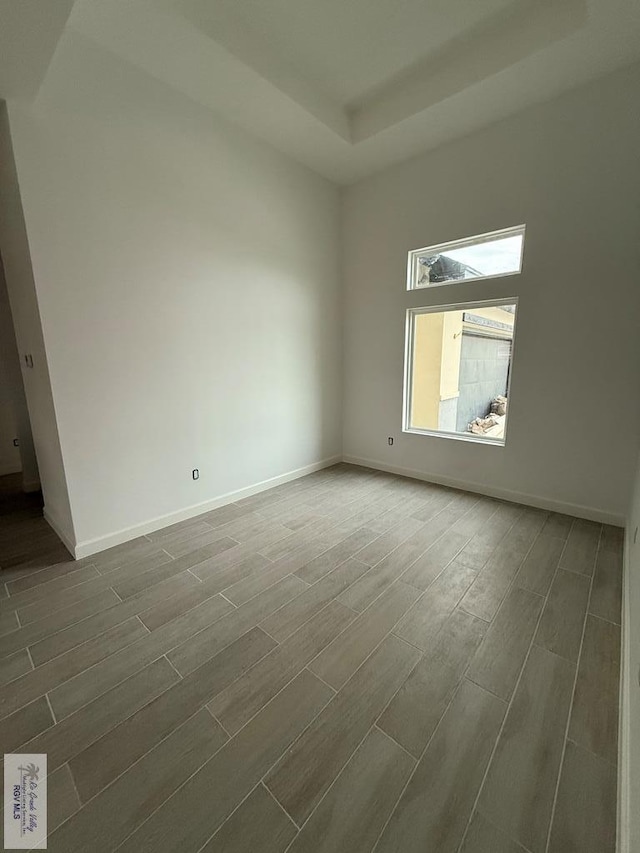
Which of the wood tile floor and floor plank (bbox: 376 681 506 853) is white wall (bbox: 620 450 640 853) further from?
floor plank (bbox: 376 681 506 853)

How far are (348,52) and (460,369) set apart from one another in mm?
2707

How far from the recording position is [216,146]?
282 cm

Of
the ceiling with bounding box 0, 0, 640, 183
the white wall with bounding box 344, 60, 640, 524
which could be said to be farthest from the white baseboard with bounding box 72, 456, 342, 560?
the ceiling with bounding box 0, 0, 640, 183

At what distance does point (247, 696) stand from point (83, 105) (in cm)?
348

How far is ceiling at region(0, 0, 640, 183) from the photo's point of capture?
6.41ft

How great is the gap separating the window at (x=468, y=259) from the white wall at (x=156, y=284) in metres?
1.18

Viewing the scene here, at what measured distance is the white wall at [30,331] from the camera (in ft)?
6.81

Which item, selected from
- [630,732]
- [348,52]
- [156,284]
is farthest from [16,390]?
[630,732]

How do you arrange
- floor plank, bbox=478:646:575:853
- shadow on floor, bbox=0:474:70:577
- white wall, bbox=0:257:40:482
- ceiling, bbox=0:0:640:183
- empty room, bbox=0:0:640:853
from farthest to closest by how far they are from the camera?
white wall, bbox=0:257:40:482 → shadow on floor, bbox=0:474:70:577 → ceiling, bbox=0:0:640:183 → empty room, bbox=0:0:640:853 → floor plank, bbox=478:646:575:853

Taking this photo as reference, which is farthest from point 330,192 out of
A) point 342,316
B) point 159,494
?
point 159,494

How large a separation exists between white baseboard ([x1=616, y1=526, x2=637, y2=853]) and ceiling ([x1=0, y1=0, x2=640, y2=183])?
338cm

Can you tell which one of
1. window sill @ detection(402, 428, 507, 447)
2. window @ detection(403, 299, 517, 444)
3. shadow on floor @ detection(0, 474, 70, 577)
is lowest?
shadow on floor @ detection(0, 474, 70, 577)

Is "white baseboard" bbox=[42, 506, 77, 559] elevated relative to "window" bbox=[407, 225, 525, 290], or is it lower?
lower

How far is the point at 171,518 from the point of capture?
289 centimetres
